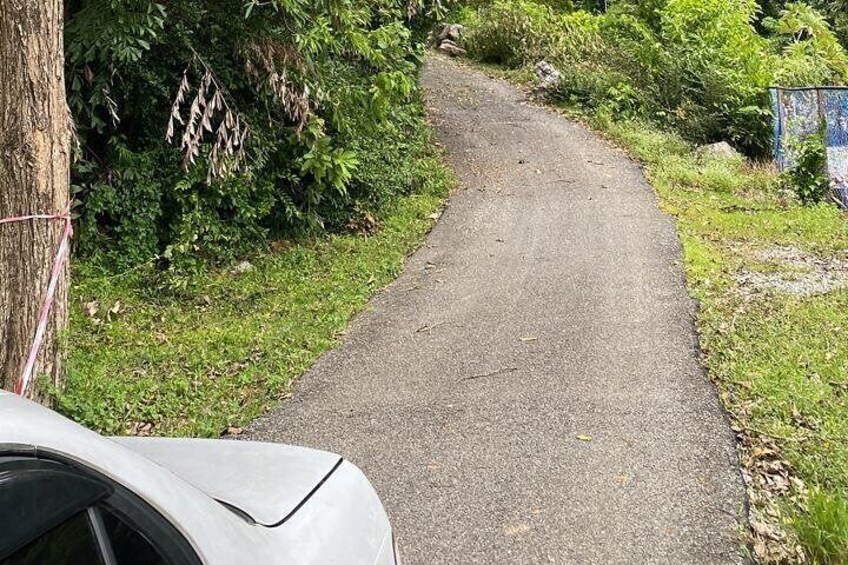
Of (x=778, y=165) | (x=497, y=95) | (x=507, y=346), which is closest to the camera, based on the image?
(x=507, y=346)

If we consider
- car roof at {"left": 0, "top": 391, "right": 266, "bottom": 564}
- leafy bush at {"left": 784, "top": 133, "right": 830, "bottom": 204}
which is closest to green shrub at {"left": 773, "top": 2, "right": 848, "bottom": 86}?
leafy bush at {"left": 784, "top": 133, "right": 830, "bottom": 204}

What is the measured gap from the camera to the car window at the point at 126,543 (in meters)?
1.36

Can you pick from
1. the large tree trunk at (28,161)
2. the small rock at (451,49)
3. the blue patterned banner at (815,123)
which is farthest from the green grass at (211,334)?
the small rock at (451,49)

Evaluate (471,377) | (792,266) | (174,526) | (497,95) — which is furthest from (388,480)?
(497,95)

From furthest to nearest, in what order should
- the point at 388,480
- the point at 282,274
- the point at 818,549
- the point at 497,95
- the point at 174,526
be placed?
1. the point at 497,95
2. the point at 282,274
3. the point at 388,480
4. the point at 818,549
5. the point at 174,526

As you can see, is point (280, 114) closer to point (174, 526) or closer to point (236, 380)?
point (236, 380)

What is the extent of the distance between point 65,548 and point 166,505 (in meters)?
0.24

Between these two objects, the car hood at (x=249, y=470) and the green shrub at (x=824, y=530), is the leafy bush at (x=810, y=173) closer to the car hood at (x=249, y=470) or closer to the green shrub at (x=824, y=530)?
the green shrub at (x=824, y=530)

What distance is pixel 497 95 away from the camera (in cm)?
1698

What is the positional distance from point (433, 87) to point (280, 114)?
9.42 m

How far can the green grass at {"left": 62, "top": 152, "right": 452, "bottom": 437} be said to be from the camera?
5152 millimetres

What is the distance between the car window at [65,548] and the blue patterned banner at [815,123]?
12.3 m

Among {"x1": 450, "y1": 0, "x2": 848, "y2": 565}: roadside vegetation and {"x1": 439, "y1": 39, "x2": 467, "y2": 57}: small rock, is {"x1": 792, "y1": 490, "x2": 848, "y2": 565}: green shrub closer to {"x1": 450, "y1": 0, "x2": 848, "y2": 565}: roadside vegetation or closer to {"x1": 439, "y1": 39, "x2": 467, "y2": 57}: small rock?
{"x1": 450, "y1": 0, "x2": 848, "y2": 565}: roadside vegetation

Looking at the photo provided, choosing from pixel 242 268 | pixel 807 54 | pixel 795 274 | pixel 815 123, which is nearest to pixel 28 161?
pixel 242 268
